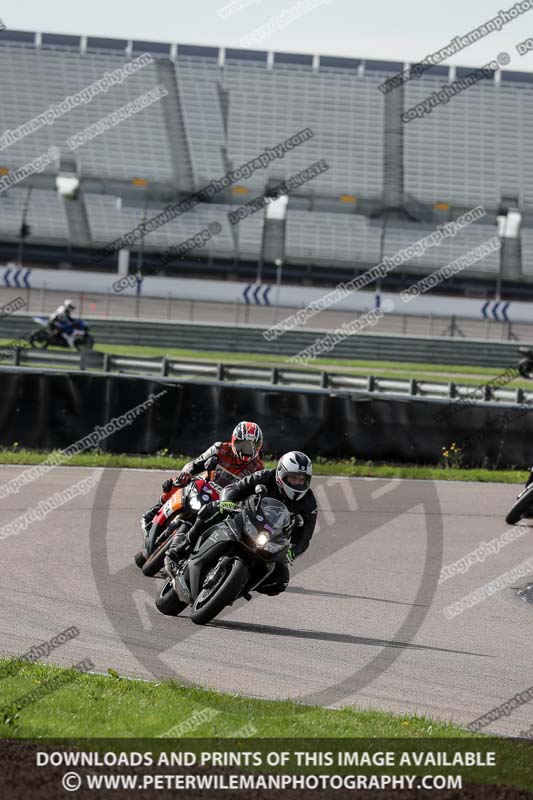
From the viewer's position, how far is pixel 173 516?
35.1 feet

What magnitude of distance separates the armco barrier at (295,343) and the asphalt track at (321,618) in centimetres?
2153

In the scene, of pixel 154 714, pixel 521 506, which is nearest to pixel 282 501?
pixel 154 714

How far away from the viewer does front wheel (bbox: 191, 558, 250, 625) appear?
8.98 meters

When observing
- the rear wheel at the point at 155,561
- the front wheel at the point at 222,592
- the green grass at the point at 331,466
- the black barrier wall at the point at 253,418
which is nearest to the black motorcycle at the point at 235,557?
the front wheel at the point at 222,592

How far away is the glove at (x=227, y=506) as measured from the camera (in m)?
9.45

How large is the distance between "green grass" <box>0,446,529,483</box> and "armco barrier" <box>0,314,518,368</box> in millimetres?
17507

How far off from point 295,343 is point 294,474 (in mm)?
28646

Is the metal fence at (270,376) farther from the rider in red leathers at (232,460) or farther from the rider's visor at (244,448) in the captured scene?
the rider's visor at (244,448)

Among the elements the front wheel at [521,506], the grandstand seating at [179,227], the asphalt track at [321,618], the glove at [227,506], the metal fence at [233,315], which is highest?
the grandstand seating at [179,227]

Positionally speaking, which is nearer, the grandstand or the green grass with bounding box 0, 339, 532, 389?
the green grass with bounding box 0, 339, 532, 389

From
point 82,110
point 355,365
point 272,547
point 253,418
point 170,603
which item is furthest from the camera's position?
point 82,110

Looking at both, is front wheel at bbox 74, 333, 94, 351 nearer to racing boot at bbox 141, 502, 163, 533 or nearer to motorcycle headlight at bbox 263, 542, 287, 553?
racing boot at bbox 141, 502, 163, 533

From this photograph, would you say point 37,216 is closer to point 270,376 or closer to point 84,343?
point 84,343

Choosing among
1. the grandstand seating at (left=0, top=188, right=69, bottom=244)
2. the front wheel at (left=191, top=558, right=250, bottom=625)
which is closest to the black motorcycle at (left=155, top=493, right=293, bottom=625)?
the front wheel at (left=191, top=558, right=250, bottom=625)
